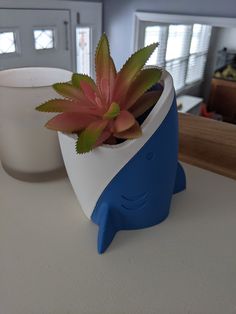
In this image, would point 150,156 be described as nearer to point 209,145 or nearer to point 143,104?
point 143,104

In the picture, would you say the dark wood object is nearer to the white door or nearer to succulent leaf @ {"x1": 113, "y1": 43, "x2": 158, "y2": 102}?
the white door

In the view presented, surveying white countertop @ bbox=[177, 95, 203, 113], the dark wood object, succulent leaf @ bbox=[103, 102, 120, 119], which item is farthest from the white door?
the dark wood object

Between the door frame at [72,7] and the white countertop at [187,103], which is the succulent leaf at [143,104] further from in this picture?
the white countertop at [187,103]

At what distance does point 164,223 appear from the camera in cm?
41

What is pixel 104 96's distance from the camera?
13.6 inches

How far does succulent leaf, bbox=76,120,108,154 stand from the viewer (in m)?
0.31

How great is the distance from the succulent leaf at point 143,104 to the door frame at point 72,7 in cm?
114

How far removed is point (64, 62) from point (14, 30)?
0.31 m

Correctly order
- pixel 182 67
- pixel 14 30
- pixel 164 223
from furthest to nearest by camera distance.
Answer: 1. pixel 182 67
2. pixel 14 30
3. pixel 164 223

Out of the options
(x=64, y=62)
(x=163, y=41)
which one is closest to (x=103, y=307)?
(x=64, y=62)

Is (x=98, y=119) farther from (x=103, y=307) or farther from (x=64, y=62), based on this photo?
(x=64, y=62)

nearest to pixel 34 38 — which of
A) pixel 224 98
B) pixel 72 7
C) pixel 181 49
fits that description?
pixel 72 7

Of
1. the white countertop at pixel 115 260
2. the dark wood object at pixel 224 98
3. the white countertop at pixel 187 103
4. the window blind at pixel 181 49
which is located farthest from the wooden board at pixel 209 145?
the dark wood object at pixel 224 98

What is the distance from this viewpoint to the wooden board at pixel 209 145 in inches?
20.4
